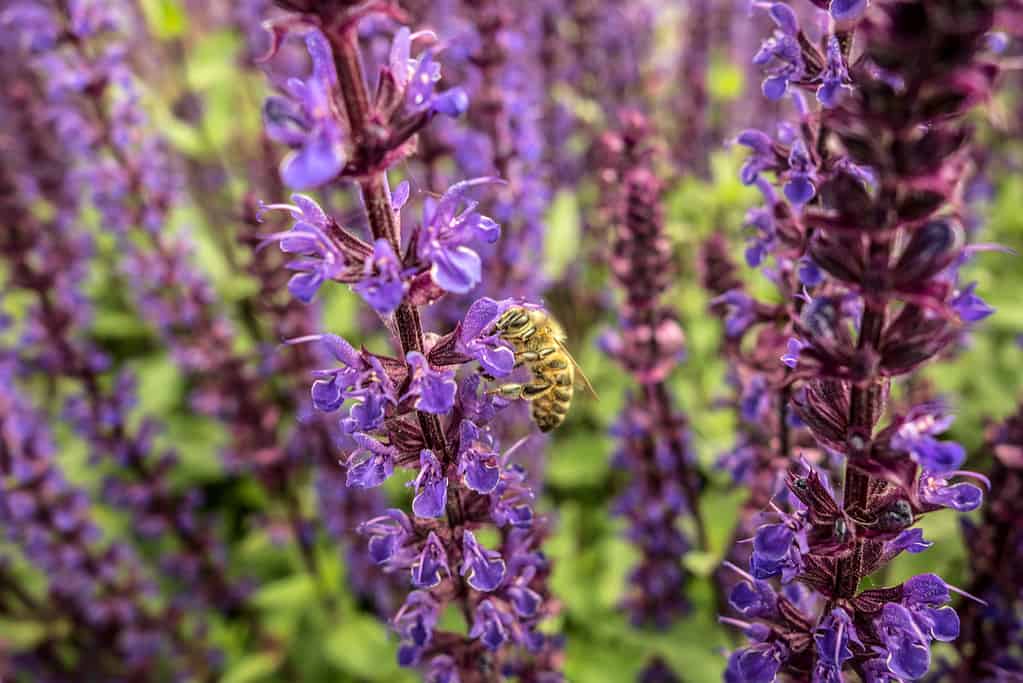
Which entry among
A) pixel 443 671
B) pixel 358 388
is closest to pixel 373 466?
pixel 358 388

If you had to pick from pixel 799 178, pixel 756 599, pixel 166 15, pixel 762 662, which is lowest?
pixel 762 662

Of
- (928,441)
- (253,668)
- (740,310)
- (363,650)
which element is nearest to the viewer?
(928,441)

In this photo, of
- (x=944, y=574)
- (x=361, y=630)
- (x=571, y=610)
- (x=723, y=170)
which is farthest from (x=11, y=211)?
(x=944, y=574)

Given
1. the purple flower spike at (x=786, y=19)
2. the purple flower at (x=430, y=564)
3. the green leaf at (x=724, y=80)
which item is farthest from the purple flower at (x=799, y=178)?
the green leaf at (x=724, y=80)

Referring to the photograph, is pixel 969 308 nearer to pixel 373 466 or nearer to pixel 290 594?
pixel 373 466

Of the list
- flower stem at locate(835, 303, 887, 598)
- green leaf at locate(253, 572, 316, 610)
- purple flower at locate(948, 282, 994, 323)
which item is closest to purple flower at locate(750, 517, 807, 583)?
flower stem at locate(835, 303, 887, 598)

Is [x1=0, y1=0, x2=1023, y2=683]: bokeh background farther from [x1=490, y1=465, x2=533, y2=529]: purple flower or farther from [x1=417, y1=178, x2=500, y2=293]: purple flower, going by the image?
[x1=417, y1=178, x2=500, y2=293]: purple flower

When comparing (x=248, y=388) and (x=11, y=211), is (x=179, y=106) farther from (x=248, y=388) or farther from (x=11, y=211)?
(x=248, y=388)
